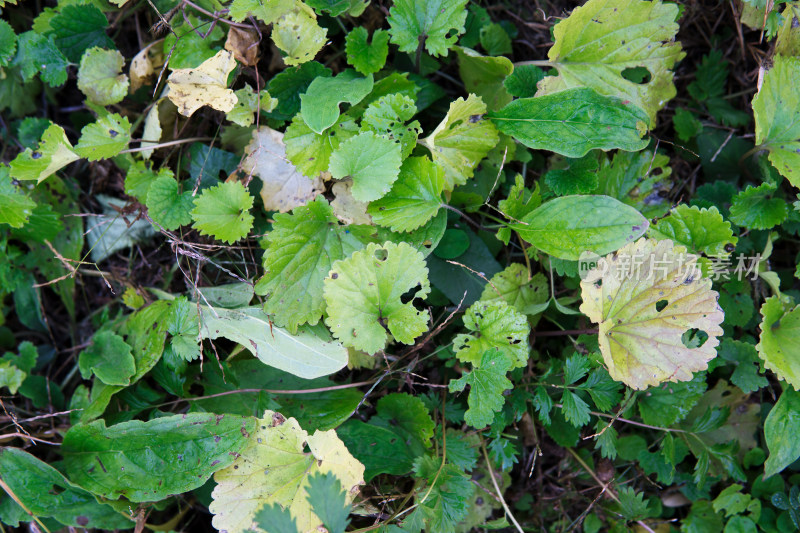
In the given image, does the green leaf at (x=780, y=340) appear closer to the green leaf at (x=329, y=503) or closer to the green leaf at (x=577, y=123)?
the green leaf at (x=577, y=123)

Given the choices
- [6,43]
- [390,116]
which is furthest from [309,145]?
[6,43]

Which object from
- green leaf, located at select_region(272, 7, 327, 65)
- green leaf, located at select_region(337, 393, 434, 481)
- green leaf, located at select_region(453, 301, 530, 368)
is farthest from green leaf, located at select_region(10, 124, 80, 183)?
green leaf, located at select_region(453, 301, 530, 368)

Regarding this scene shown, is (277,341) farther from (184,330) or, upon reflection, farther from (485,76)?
(485,76)

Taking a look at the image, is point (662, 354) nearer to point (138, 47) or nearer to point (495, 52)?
point (495, 52)

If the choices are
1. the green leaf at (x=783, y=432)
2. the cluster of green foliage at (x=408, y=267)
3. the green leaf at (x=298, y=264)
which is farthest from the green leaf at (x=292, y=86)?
the green leaf at (x=783, y=432)

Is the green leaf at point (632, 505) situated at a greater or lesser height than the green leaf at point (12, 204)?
lesser

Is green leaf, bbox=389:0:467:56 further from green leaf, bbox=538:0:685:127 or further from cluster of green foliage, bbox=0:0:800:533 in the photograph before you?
green leaf, bbox=538:0:685:127
